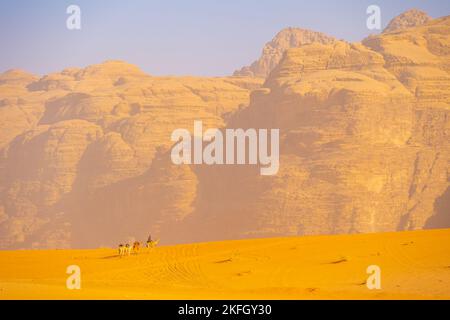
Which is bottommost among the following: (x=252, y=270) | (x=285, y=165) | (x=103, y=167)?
(x=103, y=167)

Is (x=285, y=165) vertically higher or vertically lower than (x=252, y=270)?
lower

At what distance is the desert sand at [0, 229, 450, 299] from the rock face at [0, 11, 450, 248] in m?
90.5

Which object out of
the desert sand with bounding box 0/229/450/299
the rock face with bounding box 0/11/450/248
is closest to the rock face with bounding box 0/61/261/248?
the rock face with bounding box 0/11/450/248

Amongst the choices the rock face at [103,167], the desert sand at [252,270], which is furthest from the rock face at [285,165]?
the desert sand at [252,270]

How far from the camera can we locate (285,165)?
134m

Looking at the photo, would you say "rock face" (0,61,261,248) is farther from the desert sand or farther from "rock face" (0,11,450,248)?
the desert sand

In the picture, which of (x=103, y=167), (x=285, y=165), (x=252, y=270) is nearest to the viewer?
(x=252, y=270)

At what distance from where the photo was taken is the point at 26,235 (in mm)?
157375

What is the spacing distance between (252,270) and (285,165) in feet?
353

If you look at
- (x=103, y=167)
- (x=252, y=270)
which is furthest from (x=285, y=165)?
(x=252, y=270)

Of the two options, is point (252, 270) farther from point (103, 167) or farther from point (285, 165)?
point (103, 167)

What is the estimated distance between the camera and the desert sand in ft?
68.8
